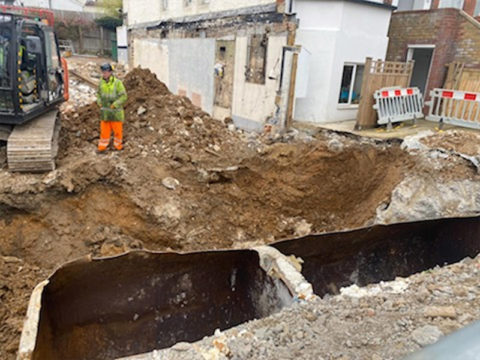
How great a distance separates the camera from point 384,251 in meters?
5.91

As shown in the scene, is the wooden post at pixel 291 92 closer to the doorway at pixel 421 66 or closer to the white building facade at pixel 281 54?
the white building facade at pixel 281 54

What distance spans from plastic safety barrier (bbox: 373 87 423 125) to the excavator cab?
7.60 m

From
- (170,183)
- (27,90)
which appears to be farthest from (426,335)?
(27,90)

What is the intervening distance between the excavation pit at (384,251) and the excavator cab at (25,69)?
573cm

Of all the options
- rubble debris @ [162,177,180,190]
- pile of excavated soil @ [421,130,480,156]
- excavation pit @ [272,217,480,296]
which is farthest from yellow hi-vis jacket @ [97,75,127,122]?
pile of excavated soil @ [421,130,480,156]

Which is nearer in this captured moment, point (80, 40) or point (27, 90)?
point (27, 90)

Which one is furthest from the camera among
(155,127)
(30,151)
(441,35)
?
(441,35)

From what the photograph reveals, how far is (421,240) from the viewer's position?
19.8 feet

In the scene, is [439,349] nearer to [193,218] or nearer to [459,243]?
[459,243]

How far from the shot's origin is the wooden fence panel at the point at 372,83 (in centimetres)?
932

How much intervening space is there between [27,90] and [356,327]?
737 cm

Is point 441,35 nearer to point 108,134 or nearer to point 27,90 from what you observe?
point 108,134

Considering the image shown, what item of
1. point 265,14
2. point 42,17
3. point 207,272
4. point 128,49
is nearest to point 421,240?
point 207,272

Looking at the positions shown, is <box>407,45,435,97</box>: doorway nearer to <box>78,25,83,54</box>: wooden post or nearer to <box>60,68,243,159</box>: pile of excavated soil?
<box>60,68,243,159</box>: pile of excavated soil
